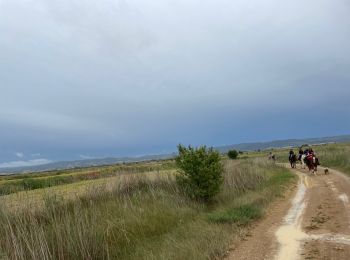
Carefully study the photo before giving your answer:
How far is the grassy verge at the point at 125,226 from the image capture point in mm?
10539

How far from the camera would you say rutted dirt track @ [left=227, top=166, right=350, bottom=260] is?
10.2 m

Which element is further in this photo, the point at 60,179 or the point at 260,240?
the point at 60,179

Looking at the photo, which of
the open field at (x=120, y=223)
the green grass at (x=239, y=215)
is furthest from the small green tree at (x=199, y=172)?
the green grass at (x=239, y=215)

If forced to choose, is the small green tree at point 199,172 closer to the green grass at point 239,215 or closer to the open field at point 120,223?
the open field at point 120,223

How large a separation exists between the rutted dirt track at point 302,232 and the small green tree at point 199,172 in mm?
2830

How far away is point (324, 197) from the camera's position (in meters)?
19.0

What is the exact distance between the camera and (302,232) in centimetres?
1230

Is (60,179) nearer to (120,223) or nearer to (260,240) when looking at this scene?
(120,223)

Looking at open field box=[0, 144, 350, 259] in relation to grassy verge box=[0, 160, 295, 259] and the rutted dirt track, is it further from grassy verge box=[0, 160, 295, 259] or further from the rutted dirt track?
the rutted dirt track

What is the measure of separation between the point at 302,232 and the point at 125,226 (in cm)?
521

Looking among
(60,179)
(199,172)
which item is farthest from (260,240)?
(60,179)

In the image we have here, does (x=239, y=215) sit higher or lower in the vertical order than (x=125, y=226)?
lower

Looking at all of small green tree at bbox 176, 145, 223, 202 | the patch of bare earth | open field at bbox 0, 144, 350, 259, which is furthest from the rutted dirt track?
small green tree at bbox 176, 145, 223, 202

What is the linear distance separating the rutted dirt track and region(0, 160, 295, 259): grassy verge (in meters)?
0.65
